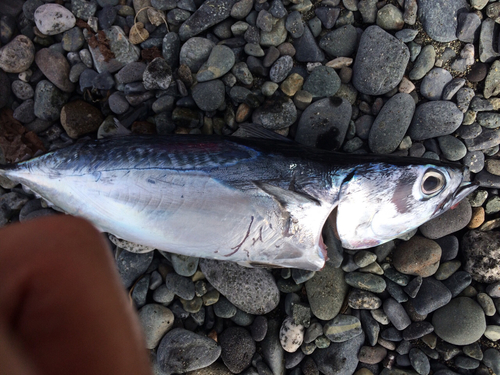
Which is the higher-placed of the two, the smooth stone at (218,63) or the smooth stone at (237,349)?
the smooth stone at (218,63)

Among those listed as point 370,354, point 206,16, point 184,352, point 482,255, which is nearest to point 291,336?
point 370,354

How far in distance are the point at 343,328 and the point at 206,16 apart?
2.68 meters

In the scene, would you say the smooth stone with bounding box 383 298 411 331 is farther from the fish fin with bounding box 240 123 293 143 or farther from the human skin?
the human skin

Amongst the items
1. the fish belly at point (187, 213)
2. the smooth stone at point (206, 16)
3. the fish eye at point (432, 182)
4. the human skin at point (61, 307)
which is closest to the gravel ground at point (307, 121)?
the smooth stone at point (206, 16)

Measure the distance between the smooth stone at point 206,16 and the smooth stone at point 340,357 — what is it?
2737 mm

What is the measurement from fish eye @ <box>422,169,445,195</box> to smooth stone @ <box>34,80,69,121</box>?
110 inches

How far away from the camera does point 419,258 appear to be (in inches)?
91.5

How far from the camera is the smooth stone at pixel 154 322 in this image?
91.2 inches

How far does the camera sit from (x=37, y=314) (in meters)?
0.93

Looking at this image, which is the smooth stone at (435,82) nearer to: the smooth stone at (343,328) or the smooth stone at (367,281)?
the smooth stone at (367,281)

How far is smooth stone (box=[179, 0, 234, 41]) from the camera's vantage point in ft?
7.75

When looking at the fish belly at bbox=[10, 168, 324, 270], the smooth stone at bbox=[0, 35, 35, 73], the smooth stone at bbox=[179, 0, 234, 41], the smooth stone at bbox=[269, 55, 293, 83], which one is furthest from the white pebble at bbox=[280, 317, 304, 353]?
the smooth stone at bbox=[0, 35, 35, 73]

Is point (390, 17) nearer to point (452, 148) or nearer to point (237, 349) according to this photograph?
point (452, 148)

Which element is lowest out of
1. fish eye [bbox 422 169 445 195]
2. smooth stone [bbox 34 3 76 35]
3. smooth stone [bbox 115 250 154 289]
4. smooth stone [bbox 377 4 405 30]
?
smooth stone [bbox 115 250 154 289]
